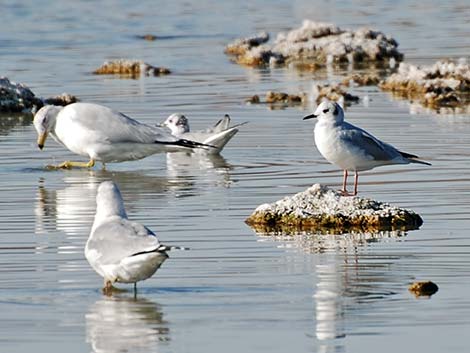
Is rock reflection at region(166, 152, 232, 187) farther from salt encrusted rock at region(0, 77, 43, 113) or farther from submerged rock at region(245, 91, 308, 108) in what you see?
salt encrusted rock at region(0, 77, 43, 113)

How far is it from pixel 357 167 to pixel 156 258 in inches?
175

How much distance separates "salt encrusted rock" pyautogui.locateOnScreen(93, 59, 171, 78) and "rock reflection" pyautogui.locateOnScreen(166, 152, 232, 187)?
23.0 ft

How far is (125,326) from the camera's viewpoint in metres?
8.16

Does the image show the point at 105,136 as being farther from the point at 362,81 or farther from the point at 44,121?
the point at 362,81

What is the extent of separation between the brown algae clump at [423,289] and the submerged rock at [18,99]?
37.2 ft

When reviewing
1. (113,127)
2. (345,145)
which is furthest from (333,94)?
(345,145)

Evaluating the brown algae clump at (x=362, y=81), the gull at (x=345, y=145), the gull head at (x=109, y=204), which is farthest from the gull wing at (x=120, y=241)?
the brown algae clump at (x=362, y=81)

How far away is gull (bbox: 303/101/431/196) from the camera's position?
12.2 m

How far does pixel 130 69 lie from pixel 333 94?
16.2 feet

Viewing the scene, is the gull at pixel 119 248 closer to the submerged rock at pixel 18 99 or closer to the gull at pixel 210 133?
the gull at pixel 210 133

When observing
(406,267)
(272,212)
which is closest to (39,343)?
(406,267)

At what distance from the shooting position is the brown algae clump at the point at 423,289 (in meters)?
8.64

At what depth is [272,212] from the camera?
1109 cm

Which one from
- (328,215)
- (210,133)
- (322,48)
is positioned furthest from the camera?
(322,48)
